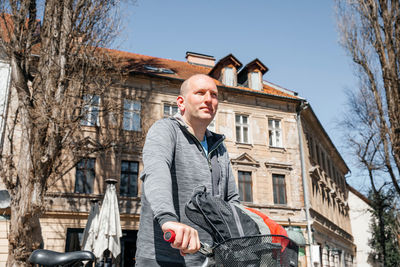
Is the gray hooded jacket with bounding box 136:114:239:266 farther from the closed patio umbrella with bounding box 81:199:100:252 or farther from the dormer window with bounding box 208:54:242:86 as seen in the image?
the dormer window with bounding box 208:54:242:86

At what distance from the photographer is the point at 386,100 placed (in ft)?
49.6

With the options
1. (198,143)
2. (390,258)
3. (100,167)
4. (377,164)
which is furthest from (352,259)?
(198,143)

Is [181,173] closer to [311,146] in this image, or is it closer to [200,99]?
[200,99]

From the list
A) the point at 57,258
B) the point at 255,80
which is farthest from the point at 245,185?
the point at 57,258

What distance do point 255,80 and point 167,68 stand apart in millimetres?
5382

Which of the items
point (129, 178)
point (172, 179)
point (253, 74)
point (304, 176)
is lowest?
point (172, 179)

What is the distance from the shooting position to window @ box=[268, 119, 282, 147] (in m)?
21.2

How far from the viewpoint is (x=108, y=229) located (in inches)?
454

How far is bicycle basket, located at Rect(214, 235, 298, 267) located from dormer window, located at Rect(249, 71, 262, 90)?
21269mm

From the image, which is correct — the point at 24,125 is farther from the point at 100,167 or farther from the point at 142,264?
the point at 142,264

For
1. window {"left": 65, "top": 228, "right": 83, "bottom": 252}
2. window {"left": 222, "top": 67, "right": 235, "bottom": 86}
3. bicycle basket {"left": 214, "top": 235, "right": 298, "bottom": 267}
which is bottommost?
window {"left": 65, "top": 228, "right": 83, "bottom": 252}

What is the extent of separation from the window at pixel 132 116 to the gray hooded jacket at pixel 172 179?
15.9 metres

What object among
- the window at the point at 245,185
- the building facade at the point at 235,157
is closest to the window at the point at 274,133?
the building facade at the point at 235,157

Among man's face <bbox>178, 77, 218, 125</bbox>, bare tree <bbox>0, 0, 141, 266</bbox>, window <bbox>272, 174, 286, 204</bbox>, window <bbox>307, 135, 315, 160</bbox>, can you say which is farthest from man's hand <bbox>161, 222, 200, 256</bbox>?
window <bbox>307, 135, 315, 160</bbox>
